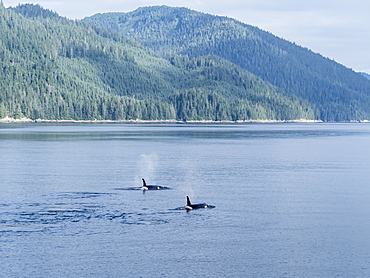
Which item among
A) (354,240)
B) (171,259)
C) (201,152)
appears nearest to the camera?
(171,259)

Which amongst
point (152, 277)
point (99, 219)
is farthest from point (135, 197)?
point (152, 277)

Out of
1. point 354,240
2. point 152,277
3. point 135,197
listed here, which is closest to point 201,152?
point 135,197

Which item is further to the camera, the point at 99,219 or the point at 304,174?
the point at 304,174

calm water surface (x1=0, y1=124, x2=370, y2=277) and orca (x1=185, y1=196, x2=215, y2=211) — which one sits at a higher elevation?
orca (x1=185, y1=196, x2=215, y2=211)

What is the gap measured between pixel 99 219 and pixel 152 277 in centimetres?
1542

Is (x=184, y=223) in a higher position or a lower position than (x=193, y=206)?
lower

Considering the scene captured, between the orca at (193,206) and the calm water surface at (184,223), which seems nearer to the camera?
the calm water surface at (184,223)

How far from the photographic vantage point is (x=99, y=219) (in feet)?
161

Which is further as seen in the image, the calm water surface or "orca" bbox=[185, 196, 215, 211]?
"orca" bbox=[185, 196, 215, 211]

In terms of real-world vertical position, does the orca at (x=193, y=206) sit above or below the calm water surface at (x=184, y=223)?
above

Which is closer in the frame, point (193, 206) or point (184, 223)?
point (184, 223)

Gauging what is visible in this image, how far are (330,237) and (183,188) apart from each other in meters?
26.9

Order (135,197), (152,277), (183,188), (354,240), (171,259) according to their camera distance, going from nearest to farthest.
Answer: (152,277)
(171,259)
(354,240)
(135,197)
(183,188)

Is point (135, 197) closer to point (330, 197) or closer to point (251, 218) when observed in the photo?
point (251, 218)
